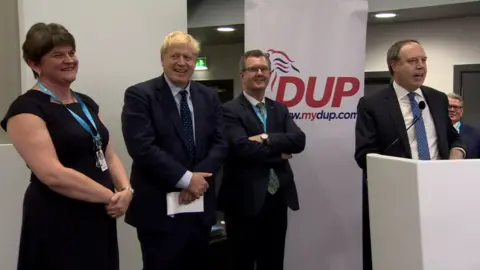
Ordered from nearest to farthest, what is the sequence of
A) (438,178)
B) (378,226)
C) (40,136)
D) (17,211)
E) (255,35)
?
(438,178) < (40,136) < (378,226) < (17,211) < (255,35)

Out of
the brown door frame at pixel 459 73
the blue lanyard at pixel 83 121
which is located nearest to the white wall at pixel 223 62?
the brown door frame at pixel 459 73

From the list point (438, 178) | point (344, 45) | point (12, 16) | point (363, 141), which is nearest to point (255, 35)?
point (344, 45)

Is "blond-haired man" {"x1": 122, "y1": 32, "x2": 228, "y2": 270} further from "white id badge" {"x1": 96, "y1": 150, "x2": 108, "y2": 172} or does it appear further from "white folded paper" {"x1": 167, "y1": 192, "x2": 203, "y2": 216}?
"white id badge" {"x1": 96, "y1": 150, "x2": 108, "y2": 172}

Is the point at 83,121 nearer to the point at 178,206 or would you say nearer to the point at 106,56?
the point at 178,206

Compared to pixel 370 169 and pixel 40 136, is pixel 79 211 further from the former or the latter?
pixel 370 169

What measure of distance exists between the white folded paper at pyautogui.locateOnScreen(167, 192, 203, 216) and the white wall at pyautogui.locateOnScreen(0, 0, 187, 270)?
→ 2.62ft

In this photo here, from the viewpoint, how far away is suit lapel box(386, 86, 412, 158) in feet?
8.12

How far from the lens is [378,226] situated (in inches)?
74.4

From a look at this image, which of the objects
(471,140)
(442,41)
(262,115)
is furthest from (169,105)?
(442,41)

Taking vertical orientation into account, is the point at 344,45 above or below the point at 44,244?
above

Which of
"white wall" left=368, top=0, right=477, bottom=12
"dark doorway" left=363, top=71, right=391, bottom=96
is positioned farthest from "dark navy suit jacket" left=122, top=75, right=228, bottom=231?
"dark doorway" left=363, top=71, right=391, bottom=96

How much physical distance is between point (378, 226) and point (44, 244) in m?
1.24

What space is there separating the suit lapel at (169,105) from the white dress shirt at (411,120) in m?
1.12

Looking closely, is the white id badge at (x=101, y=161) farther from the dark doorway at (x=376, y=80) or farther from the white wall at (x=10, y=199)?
the dark doorway at (x=376, y=80)
